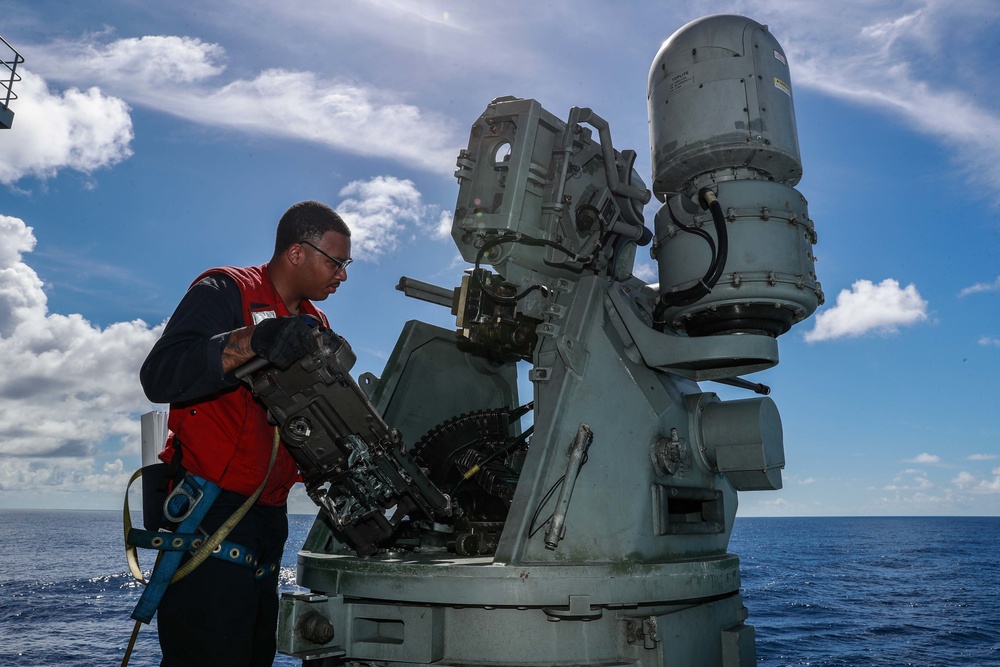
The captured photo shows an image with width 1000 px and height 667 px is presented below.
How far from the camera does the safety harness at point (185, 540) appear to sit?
333 cm

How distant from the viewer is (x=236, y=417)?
11.8 ft

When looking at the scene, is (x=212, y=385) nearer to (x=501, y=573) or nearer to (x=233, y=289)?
(x=233, y=289)

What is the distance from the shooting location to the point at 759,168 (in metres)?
4.70

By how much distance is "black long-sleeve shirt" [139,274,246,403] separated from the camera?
321 cm

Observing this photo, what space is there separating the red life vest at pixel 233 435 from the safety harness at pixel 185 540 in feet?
0.24

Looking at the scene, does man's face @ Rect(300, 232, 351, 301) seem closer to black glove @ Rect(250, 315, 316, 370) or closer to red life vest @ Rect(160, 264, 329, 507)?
red life vest @ Rect(160, 264, 329, 507)

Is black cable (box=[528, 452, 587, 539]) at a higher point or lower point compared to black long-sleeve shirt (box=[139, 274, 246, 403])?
lower

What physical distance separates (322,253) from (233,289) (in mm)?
487

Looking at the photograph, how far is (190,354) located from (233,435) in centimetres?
53

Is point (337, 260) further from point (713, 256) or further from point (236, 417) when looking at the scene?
point (713, 256)

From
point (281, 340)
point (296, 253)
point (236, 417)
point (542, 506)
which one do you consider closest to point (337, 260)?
point (296, 253)

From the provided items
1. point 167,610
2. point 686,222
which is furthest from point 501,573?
point 686,222

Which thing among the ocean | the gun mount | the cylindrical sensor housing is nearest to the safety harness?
the gun mount

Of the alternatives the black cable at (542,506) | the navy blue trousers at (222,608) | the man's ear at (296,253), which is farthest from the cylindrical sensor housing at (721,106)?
the navy blue trousers at (222,608)
